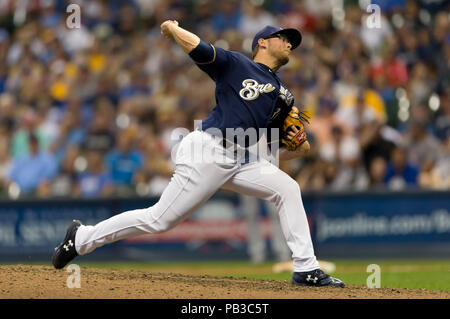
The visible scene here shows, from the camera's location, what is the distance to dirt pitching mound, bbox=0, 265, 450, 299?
6.05 metres

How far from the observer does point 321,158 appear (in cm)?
1272

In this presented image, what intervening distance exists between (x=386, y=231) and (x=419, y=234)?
51cm

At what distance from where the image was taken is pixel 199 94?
14.1 metres

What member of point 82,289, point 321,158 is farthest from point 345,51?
point 82,289

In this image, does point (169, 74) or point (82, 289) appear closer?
point (82, 289)

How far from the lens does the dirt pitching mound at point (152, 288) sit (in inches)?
238

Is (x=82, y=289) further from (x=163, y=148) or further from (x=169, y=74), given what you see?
(x=169, y=74)

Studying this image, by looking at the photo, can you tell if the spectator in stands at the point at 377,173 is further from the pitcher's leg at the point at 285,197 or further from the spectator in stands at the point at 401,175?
the pitcher's leg at the point at 285,197

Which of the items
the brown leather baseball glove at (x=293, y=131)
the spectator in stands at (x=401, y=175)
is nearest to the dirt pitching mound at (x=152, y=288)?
the brown leather baseball glove at (x=293, y=131)

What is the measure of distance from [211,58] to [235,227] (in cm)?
688

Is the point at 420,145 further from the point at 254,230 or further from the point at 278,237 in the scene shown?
the point at 254,230

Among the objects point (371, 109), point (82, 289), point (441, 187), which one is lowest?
point (82, 289)

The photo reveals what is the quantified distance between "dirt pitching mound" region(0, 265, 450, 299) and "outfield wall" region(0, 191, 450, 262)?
560 centimetres

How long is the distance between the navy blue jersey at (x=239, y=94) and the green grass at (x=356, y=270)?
245cm
